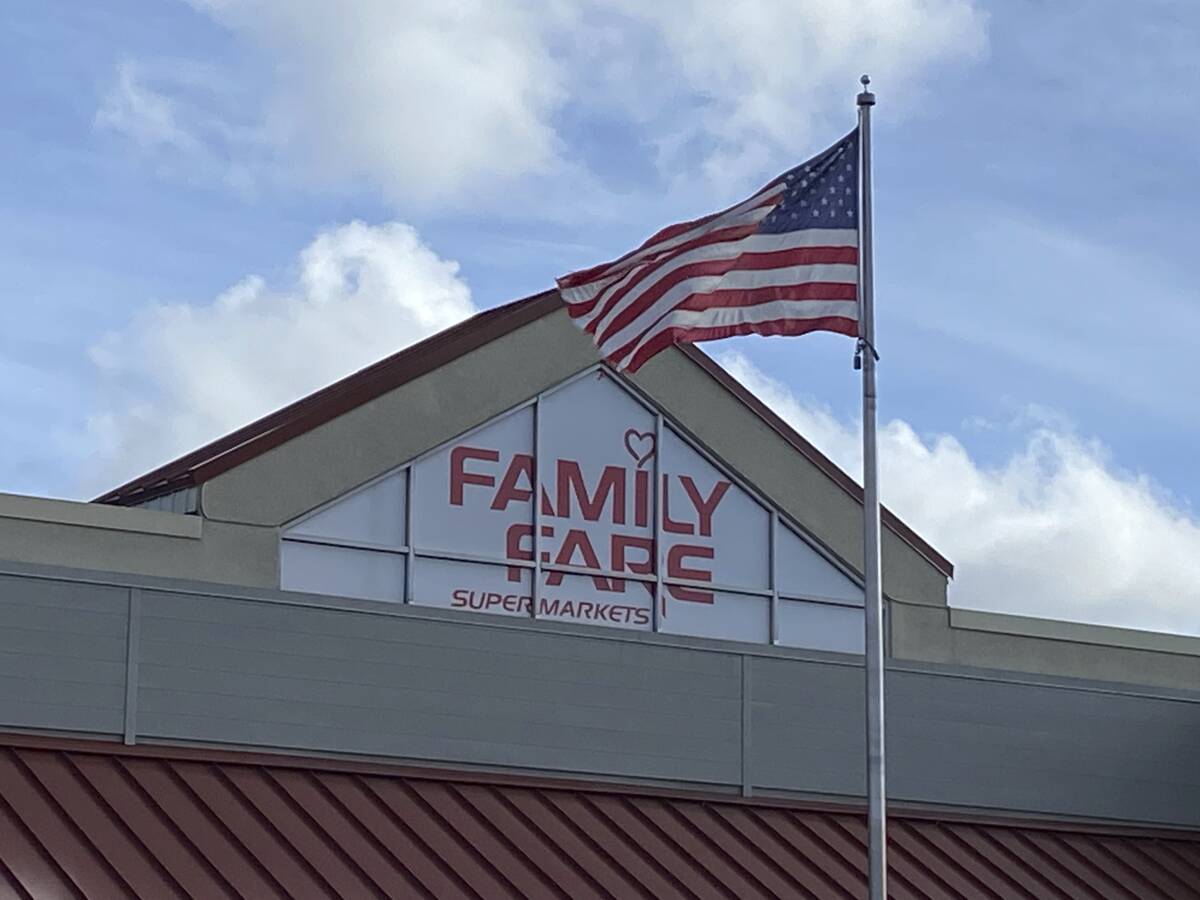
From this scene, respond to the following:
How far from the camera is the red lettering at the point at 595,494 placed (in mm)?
23141

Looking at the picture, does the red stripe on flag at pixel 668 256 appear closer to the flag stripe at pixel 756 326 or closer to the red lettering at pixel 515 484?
the flag stripe at pixel 756 326

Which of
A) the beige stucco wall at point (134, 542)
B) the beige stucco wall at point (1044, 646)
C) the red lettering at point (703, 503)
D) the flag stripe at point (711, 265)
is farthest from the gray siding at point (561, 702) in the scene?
the red lettering at point (703, 503)

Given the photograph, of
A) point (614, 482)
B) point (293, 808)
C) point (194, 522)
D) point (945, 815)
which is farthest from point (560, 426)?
point (293, 808)

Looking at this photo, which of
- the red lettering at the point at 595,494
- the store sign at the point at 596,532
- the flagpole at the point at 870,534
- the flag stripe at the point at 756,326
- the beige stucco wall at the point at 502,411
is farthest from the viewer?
the red lettering at the point at 595,494

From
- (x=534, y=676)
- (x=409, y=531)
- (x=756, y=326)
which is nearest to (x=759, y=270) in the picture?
(x=756, y=326)

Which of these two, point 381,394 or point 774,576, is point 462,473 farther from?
point 774,576

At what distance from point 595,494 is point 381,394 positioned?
8.92 ft

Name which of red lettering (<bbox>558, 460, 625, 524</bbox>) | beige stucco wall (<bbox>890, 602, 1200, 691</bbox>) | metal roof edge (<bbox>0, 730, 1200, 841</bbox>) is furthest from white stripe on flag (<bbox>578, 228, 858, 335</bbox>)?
beige stucco wall (<bbox>890, 602, 1200, 691</bbox>)

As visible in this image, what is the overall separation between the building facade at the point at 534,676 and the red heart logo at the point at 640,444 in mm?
54

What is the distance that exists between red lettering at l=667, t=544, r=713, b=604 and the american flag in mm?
8719

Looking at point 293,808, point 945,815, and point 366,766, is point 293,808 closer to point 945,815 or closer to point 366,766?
point 366,766

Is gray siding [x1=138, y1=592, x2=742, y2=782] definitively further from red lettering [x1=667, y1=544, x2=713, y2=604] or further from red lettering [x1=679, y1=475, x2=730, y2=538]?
red lettering [x1=679, y1=475, x2=730, y2=538]

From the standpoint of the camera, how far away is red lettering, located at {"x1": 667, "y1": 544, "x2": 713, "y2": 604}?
937 inches

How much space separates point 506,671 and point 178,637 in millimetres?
2834
